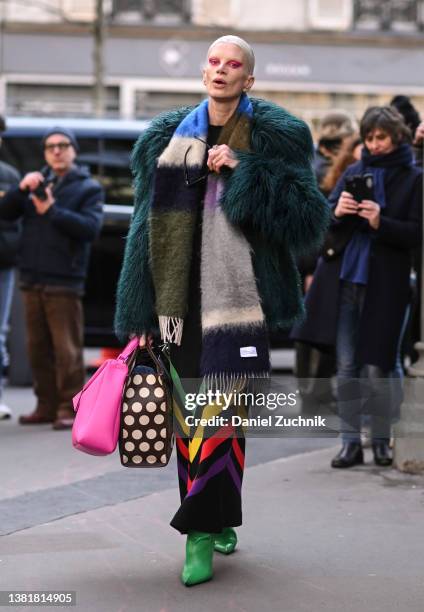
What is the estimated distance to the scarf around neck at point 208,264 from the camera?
4.42 metres

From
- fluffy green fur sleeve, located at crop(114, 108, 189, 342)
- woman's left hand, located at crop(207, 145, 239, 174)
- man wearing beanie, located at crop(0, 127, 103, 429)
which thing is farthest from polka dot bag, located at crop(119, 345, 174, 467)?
man wearing beanie, located at crop(0, 127, 103, 429)

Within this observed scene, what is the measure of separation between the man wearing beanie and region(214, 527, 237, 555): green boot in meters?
3.42

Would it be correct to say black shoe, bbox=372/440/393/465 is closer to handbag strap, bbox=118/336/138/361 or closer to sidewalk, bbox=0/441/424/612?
sidewalk, bbox=0/441/424/612

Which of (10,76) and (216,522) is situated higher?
(10,76)

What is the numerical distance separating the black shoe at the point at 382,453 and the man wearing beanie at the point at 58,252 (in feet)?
7.45

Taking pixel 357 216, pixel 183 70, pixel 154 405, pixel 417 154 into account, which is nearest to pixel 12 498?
pixel 154 405

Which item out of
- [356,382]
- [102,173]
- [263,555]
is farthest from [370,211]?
[102,173]

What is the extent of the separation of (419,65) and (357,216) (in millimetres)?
22771

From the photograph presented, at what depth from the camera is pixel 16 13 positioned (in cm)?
2803

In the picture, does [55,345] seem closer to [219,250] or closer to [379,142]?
[379,142]

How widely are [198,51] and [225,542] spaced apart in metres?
24.2

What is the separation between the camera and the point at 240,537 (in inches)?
199

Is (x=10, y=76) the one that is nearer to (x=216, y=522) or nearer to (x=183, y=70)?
(x=183, y=70)

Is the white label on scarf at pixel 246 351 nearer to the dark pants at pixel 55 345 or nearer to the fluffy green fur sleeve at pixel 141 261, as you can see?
the fluffy green fur sleeve at pixel 141 261
